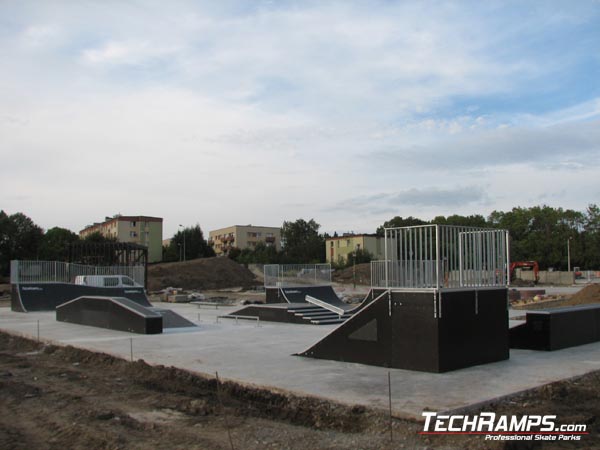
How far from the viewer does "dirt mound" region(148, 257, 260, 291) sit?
67.8 metres

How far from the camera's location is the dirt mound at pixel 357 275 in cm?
8338

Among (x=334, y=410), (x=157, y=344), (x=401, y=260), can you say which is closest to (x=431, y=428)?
(x=334, y=410)

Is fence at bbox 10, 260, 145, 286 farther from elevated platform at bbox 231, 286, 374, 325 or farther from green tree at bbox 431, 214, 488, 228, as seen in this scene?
green tree at bbox 431, 214, 488, 228

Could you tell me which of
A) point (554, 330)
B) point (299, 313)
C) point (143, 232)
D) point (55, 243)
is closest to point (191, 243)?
point (143, 232)

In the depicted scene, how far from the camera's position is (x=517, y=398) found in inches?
335

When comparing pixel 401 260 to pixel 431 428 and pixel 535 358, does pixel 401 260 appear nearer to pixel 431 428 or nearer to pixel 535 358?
pixel 535 358

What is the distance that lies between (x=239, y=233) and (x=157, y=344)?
125300mm

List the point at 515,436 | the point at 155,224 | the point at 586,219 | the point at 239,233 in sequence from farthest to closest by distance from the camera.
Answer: the point at 239,233 → the point at 155,224 → the point at 586,219 → the point at 515,436

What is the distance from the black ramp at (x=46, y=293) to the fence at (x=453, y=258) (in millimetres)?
23664

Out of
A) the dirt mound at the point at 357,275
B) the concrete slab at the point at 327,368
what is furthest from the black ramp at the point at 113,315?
the dirt mound at the point at 357,275

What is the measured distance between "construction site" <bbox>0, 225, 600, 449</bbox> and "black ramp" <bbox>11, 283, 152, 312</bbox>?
12.1 m

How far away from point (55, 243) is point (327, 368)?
87.2 meters

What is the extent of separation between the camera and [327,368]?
11.0 m

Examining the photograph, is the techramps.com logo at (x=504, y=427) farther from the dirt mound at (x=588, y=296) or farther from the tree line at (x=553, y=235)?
the tree line at (x=553, y=235)
